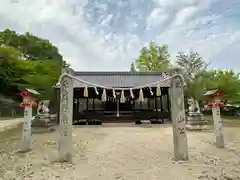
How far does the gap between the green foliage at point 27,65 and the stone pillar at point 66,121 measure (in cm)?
1244

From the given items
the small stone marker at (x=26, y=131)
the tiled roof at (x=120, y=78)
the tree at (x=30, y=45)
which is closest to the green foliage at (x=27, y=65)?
the tree at (x=30, y=45)

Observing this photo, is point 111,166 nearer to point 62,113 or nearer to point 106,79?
point 62,113

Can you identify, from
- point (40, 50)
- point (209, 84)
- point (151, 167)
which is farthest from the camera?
point (40, 50)

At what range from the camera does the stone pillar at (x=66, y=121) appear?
20.4ft

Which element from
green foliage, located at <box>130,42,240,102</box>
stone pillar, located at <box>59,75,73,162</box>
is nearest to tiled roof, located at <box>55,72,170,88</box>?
green foliage, located at <box>130,42,240,102</box>

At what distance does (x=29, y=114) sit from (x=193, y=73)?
2226cm

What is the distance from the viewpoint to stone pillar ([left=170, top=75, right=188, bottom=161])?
6223 mm

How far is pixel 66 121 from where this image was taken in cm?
638

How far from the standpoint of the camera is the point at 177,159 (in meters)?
6.20

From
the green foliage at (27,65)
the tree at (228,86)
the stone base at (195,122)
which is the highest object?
the green foliage at (27,65)

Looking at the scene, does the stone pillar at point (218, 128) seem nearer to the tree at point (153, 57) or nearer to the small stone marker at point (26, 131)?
the small stone marker at point (26, 131)

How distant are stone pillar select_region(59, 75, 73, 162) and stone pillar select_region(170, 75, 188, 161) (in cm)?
290

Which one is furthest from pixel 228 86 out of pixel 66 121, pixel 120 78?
pixel 66 121

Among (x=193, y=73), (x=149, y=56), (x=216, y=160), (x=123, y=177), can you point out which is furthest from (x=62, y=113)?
(x=149, y=56)
